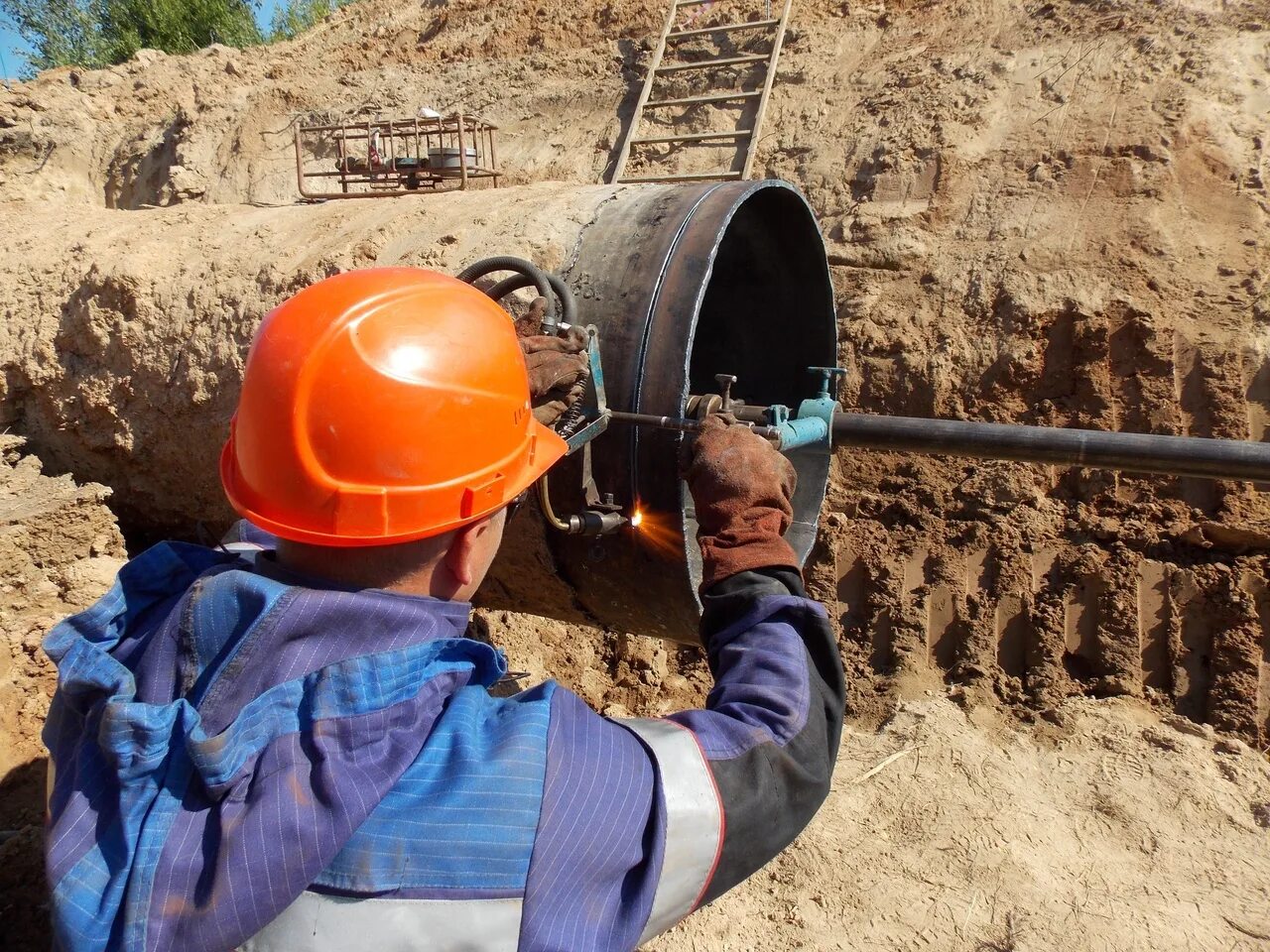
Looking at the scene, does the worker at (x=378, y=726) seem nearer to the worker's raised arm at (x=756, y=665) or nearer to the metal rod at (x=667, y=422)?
the worker's raised arm at (x=756, y=665)

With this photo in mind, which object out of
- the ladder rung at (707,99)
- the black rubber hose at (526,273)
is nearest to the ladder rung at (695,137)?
the ladder rung at (707,99)

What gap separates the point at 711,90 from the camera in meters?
7.46

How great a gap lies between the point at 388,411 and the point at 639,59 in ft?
25.3

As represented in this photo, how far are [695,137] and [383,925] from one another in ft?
22.4

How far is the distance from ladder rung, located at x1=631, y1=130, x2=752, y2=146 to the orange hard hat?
235 inches

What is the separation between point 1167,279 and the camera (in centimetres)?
450

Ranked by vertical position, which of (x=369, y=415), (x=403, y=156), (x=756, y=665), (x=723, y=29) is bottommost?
(x=756, y=665)

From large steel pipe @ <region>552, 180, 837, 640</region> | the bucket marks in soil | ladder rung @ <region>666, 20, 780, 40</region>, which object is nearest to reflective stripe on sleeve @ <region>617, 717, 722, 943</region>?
large steel pipe @ <region>552, 180, 837, 640</region>

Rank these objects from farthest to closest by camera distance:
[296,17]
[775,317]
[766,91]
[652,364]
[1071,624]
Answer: [296,17], [766,91], [1071,624], [775,317], [652,364]

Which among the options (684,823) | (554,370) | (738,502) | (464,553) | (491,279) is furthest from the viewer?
(491,279)

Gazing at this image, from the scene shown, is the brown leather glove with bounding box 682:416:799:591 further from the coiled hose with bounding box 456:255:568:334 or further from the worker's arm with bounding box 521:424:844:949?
the coiled hose with bounding box 456:255:568:334

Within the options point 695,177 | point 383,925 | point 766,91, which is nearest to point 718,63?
point 766,91

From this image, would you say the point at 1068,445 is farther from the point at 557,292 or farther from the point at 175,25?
the point at 175,25

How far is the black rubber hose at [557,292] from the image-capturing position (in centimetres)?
217
